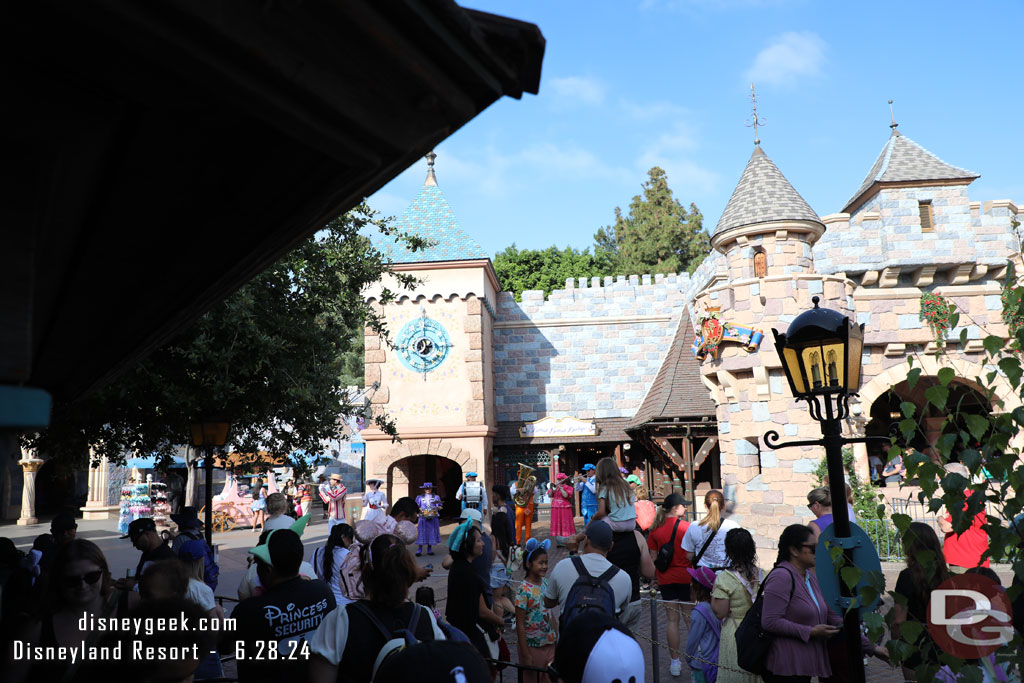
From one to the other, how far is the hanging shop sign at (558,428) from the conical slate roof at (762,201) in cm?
906

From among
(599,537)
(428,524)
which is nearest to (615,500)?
(599,537)

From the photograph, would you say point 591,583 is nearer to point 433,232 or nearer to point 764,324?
point 764,324

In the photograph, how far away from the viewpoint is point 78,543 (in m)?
3.51

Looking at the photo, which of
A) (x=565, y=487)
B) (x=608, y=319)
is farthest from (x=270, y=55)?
(x=608, y=319)

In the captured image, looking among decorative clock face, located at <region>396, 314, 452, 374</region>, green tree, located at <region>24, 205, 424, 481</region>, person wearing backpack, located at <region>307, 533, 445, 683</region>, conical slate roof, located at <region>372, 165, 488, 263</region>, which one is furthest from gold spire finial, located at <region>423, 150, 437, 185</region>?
person wearing backpack, located at <region>307, 533, 445, 683</region>

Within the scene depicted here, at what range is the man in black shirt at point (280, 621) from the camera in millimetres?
3320

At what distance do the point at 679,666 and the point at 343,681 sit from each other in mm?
4577

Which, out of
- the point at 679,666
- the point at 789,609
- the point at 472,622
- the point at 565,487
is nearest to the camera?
the point at 789,609

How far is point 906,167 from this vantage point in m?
18.5

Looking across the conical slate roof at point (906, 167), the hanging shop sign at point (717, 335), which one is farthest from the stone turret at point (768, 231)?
the conical slate roof at point (906, 167)

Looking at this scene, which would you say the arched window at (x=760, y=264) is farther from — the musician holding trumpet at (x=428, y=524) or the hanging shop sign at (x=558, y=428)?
the hanging shop sign at (x=558, y=428)

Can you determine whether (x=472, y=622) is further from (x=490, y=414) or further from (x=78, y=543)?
(x=490, y=414)

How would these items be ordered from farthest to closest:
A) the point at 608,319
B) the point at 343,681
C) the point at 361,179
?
the point at 608,319, the point at 343,681, the point at 361,179

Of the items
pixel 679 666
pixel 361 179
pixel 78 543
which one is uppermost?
pixel 361 179
